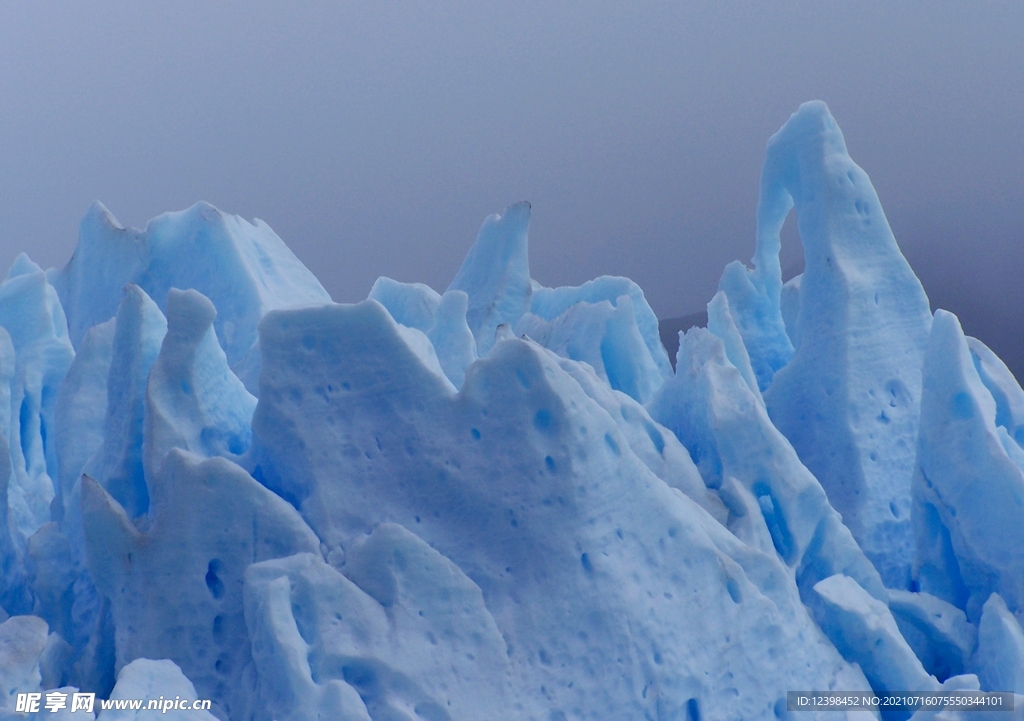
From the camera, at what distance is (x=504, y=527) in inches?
134

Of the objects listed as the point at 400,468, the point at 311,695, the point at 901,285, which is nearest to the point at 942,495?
the point at 901,285

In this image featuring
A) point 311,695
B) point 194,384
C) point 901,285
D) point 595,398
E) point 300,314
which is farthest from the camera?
point 901,285

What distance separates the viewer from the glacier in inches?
124

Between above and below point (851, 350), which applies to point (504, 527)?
below

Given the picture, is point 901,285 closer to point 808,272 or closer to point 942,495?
point 808,272

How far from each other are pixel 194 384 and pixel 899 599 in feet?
10.4

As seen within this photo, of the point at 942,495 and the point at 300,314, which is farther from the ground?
the point at 300,314

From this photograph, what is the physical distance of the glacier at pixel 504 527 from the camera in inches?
124

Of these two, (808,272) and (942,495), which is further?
(808,272)

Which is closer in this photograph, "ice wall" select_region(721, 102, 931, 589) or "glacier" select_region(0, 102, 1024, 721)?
"glacier" select_region(0, 102, 1024, 721)

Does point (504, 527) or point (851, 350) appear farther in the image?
point (851, 350)

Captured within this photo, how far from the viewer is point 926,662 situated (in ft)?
13.6

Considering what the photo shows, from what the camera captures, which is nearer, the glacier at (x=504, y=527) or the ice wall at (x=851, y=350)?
the glacier at (x=504, y=527)

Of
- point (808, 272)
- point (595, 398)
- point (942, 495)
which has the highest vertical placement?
point (808, 272)
